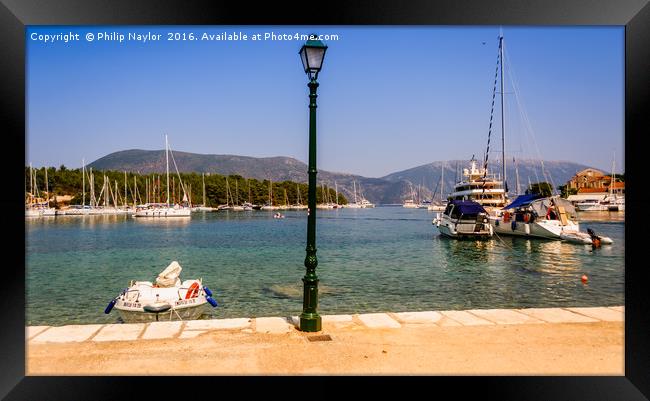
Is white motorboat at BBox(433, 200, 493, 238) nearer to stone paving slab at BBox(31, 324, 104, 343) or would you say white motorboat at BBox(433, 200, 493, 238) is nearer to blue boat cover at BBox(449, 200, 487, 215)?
blue boat cover at BBox(449, 200, 487, 215)

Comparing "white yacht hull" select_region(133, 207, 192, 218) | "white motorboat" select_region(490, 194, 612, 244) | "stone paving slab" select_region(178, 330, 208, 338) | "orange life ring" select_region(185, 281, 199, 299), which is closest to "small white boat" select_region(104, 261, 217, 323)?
"orange life ring" select_region(185, 281, 199, 299)

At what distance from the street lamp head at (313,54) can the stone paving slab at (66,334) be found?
208 inches

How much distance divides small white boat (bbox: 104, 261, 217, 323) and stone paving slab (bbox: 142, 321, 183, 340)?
2859 mm

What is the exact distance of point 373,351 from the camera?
6816mm

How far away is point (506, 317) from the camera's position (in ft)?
29.1

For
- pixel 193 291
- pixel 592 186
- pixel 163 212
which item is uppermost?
pixel 592 186

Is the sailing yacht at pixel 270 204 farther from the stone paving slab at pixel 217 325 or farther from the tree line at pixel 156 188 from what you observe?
the stone paving slab at pixel 217 325

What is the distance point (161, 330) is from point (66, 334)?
1.40 m

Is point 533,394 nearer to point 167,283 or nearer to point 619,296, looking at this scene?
point 167,283

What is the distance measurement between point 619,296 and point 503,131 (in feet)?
109

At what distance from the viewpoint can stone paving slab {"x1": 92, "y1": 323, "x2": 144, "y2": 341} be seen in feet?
24.4

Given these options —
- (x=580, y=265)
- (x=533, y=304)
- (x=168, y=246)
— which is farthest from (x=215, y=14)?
(x=168, y=246)

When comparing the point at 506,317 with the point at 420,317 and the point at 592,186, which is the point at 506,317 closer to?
the point at 420,317

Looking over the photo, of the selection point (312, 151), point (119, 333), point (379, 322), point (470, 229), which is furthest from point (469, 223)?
point (119, 333)
